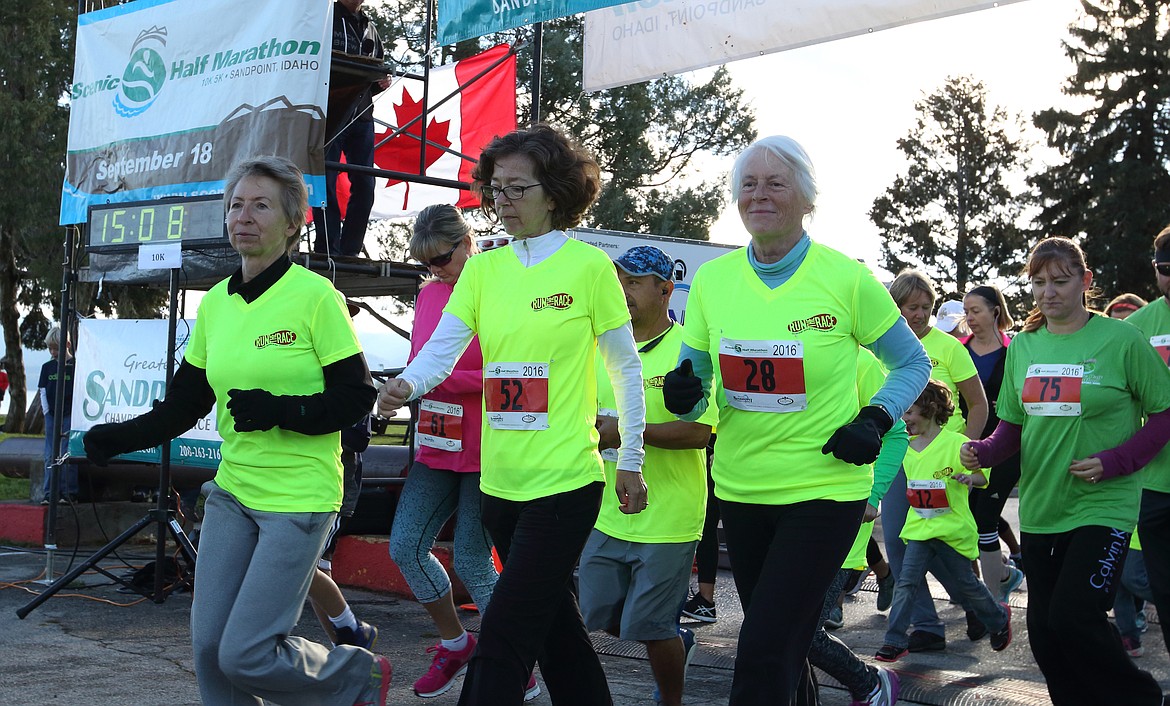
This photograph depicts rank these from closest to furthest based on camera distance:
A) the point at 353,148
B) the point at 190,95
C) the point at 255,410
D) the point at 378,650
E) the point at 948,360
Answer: the point at 255,410
the point at 378,650
the point at 948,360
the point at 190,95
the point at 353,148

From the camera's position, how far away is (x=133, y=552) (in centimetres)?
1012

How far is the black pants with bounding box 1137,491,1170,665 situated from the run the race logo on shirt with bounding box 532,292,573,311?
115 inches

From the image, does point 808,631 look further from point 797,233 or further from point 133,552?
point 133,552

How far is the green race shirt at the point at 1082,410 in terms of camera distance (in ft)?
15.5

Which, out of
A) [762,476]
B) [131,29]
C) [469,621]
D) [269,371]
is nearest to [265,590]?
[269,371]

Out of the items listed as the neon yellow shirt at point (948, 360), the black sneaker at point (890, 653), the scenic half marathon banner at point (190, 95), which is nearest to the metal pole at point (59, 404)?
the scenic half marathon banner at point (190, 95)

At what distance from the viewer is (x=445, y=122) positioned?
11.2 metres

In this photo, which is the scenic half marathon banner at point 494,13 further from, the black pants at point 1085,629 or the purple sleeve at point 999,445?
the black pants at point 1085,629

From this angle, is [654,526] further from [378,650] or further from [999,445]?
[378,650]

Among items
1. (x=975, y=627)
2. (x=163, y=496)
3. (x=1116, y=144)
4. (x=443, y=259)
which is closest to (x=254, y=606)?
(x=443, y=259)

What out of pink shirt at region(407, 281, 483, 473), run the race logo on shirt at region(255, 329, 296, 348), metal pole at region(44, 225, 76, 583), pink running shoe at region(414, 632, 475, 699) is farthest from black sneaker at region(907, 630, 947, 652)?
metal pole at region(44, 225, 76, 583)

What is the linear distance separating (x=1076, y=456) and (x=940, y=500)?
7.78ft

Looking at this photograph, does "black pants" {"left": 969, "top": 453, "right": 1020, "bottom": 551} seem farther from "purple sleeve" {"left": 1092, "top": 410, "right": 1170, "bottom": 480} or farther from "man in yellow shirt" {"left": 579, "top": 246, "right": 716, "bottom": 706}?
"man in yellow shirt" {"left": 579, "top": 246, "right": 716, "bottom": 706}

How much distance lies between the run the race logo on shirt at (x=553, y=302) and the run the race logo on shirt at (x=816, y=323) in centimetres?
69
